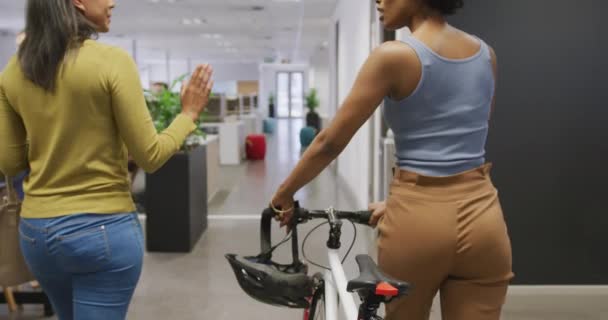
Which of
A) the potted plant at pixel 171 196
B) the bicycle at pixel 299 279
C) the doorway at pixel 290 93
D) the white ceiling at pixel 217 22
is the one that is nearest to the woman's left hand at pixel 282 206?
the bicycle at pixel 299 279

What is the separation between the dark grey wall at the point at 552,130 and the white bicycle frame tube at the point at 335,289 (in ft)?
7.14

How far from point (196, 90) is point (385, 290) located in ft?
2.39

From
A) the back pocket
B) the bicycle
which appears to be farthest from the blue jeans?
the bicycle

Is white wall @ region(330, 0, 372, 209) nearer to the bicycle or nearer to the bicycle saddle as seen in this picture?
the bicycle

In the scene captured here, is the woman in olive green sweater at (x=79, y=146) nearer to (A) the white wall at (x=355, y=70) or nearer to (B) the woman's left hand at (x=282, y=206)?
(B) the woman's left hand at (x=282, y=206)

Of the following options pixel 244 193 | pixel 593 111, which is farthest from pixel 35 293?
pixel 244 193

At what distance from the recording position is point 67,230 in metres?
1.23

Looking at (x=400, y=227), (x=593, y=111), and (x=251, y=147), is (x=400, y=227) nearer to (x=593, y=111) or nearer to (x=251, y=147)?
(x=593, y=111)

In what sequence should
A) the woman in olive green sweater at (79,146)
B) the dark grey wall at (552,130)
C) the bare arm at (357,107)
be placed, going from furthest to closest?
the dark grey wall at (552,130) < the woman in olive green sweater at (79,146) < the bare arm at (357,107)

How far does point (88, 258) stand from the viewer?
1.24m

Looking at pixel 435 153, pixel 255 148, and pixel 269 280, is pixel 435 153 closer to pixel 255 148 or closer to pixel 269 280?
pixel 269 280

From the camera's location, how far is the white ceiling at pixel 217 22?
10405 millimetres

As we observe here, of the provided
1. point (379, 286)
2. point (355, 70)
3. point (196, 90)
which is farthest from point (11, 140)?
point (355, 70)

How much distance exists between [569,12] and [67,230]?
3015 millimetres
